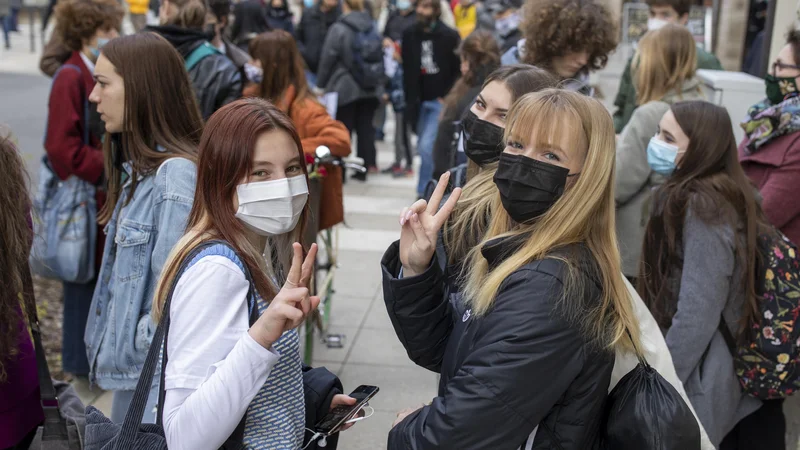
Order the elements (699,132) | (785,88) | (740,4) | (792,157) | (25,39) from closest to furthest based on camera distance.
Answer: (699,132) → (792,157) → (785,88) → (740,4) → (25,39)

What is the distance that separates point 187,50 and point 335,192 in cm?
126

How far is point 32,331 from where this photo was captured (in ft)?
8.32

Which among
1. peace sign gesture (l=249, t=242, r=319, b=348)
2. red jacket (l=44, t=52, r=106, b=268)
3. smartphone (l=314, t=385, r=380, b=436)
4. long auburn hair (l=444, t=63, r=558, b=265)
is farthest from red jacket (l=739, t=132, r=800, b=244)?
red jacket (l=44, t=52, r=106, b=268)

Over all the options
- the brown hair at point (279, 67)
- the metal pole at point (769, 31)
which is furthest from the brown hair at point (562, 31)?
the metal pole at point (769, 31)

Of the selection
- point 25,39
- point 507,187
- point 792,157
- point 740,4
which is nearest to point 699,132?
point 792,157

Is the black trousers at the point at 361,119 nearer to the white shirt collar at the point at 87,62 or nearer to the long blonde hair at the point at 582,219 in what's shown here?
the white shirt collar at the point at 87,62

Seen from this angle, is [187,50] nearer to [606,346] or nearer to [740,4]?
[606,346]

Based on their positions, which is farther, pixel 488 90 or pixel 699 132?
pixel 699 132

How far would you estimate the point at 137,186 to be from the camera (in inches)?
120

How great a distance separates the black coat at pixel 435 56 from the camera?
9.47m

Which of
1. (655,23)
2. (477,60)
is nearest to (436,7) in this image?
(655,23)

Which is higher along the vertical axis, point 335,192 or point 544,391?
point 544,391

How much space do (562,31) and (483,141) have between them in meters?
1.74

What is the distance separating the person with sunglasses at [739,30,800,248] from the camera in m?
3.92
